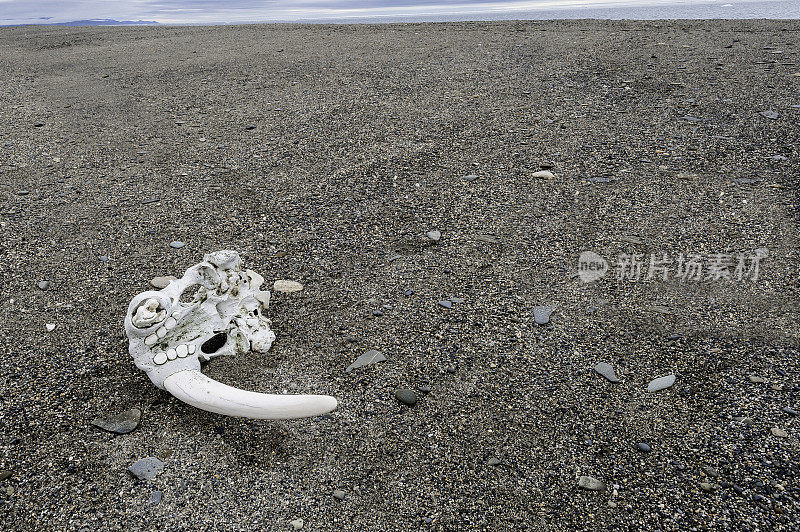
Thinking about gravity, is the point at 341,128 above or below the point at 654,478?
above

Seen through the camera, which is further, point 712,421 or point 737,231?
point 737,231

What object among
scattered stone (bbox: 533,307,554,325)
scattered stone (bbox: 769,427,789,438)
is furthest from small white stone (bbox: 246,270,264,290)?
scattered stone (bbox: 769,427,789,438)

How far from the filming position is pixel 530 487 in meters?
2.18

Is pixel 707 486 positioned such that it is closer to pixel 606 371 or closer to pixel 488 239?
pixel 606 371

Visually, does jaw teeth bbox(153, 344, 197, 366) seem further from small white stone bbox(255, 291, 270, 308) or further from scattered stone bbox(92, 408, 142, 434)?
small white stone bbox(255, 291, 270, 308)

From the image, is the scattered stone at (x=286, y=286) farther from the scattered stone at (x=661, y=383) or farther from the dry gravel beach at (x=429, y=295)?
the scattered stone at (x=661, y=383)

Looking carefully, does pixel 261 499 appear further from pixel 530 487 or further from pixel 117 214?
pixel 117 214

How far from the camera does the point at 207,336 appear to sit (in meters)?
2.69

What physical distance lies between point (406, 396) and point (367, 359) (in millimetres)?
303

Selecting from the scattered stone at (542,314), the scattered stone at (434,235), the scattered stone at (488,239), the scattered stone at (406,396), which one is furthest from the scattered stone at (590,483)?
the scattered stone at (434,235)

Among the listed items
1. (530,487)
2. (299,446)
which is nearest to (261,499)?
(299,446)

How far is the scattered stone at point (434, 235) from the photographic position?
3.75m

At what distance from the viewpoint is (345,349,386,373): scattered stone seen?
9.02 feet

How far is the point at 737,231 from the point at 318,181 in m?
2.78
